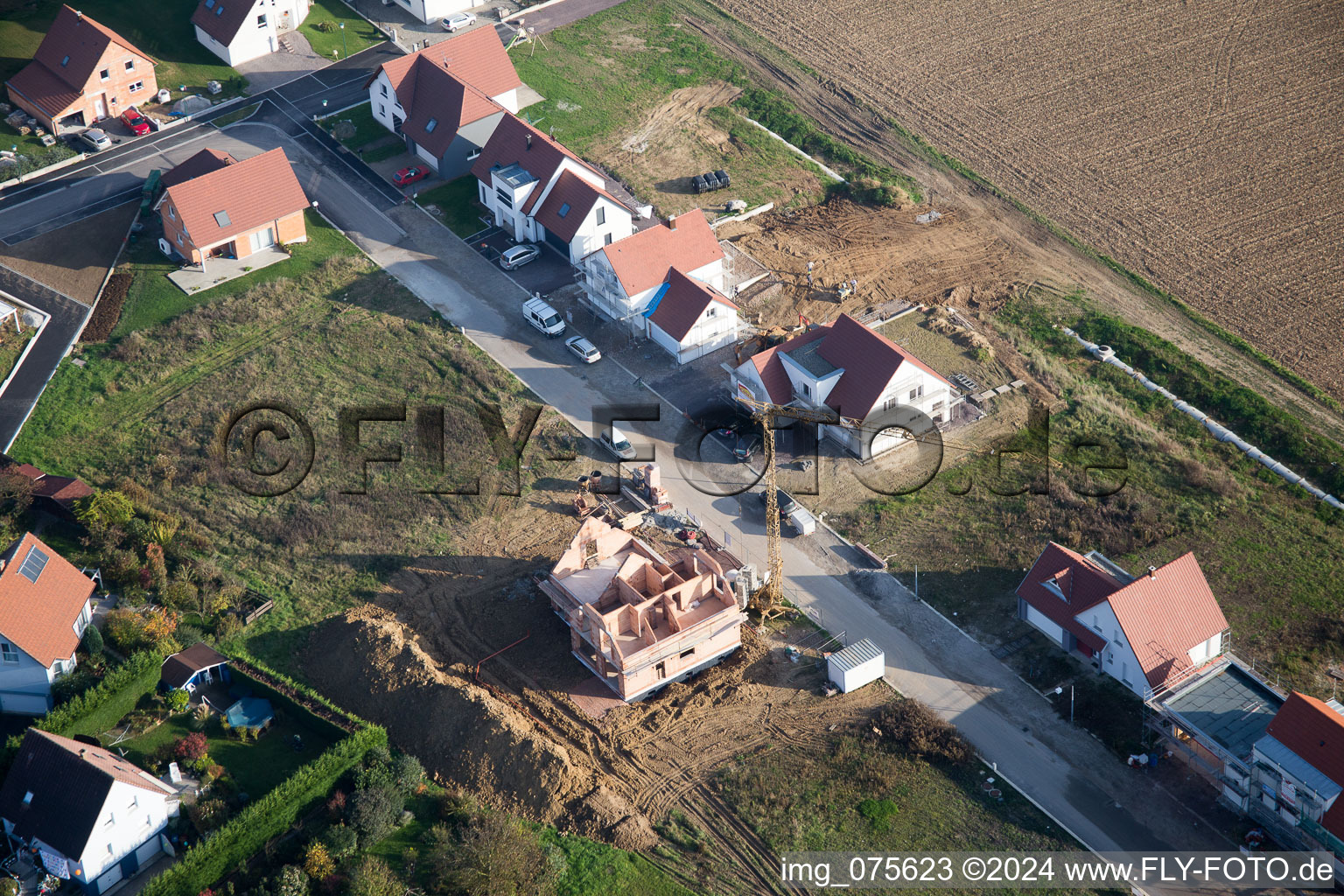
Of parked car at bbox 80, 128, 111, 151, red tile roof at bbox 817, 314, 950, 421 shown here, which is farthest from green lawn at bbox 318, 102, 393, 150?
red tile roof at bbox 817, 314, 950, 421

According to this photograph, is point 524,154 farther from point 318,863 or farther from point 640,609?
point 318,863

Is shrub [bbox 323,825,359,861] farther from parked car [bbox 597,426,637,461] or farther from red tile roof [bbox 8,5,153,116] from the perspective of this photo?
red tile roof [bbox 8,5,153,116]

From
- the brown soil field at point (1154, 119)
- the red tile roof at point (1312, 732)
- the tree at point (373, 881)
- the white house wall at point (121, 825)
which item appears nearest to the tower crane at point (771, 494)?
the tree at point (373, 881)

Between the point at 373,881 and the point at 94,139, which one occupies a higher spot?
the point at 373,881

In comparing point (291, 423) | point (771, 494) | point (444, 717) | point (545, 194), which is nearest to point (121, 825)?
point (444, 717)

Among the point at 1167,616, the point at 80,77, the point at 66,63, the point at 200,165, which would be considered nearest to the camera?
the point at 1167,616

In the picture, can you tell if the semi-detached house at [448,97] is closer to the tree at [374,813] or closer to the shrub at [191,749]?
the shrub at [191,749]
